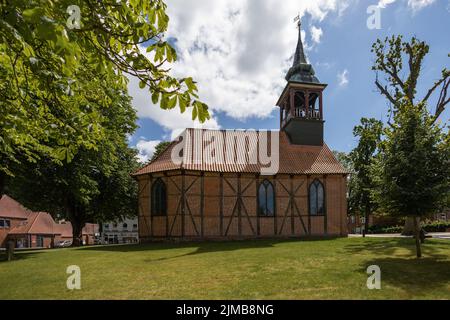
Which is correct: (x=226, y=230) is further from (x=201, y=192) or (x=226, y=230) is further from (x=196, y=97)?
(x=196, y=97)

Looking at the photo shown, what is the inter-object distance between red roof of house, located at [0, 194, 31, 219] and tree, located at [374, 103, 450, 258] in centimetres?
4891

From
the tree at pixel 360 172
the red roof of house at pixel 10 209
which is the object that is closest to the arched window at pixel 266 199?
the tree at pixel 360 172

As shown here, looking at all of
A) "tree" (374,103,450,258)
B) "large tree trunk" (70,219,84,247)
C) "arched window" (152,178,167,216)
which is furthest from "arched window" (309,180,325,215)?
"large tree trunk" (70,219,84,247)

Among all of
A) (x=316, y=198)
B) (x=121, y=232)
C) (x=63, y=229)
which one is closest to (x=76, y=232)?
(x=316, y=198)

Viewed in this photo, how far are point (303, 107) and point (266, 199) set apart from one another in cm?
998

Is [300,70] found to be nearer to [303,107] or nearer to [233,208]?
[303,107]

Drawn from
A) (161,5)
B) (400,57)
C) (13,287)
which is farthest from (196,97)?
(400,57)

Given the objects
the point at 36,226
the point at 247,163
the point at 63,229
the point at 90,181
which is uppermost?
the point at 247,163

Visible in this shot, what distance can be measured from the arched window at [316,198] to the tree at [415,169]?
42.5 feet

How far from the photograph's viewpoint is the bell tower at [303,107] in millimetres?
29500

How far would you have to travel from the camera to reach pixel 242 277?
10430 millimetres

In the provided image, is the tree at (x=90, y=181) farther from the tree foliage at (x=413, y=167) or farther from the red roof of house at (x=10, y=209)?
the red roof of house at (x=10, y=209)

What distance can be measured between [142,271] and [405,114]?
38.7 ft

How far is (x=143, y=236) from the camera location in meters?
25.1
